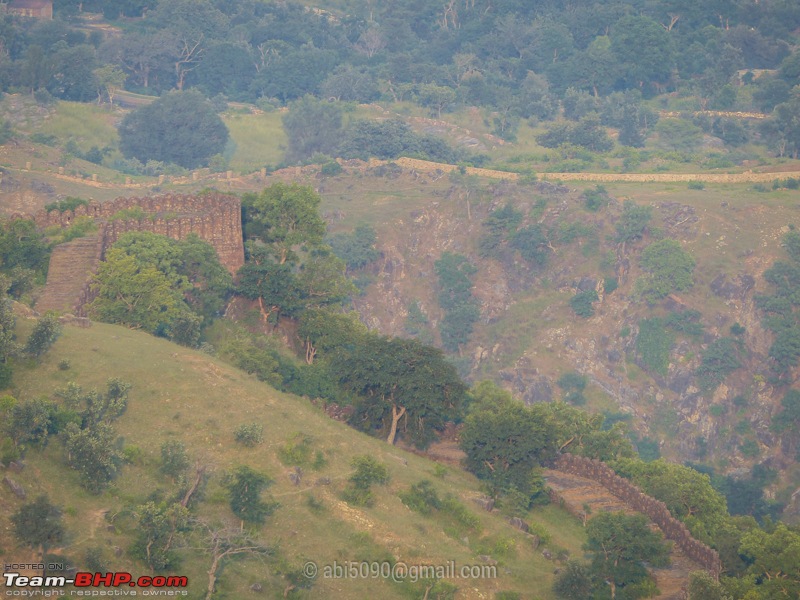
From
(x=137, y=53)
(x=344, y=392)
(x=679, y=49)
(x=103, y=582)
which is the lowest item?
(x=137, y=53)

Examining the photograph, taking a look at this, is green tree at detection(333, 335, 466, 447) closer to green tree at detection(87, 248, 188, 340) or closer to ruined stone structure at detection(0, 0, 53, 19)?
green tree at detection(87, 248, 188, 340)

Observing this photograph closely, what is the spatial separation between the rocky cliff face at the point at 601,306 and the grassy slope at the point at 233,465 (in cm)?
3447

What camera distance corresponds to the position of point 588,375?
290ft

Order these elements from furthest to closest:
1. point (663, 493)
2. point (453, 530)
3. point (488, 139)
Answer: point (488, 139)
point (663, 493)
point (453, 530)

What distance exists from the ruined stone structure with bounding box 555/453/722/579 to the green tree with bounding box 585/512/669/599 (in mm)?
1536

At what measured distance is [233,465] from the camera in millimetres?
46250

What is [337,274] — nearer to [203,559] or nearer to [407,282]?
[203,559]

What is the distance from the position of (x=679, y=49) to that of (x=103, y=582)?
374 ft

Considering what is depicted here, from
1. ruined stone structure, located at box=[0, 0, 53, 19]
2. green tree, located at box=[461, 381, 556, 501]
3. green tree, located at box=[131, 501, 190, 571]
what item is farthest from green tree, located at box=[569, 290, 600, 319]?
ruined stone structure, located at box=[0, 0, 53, 19]

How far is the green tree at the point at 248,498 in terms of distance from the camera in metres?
43.5

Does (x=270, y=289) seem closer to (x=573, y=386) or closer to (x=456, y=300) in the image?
(x=573, y=386)

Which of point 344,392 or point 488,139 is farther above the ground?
point 344,392

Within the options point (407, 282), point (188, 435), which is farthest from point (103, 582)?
point (407, 282)

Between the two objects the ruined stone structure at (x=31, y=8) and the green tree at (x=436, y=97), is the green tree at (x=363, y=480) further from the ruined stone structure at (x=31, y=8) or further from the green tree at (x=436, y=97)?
the ruined stone structure at (x=31, y=8)
